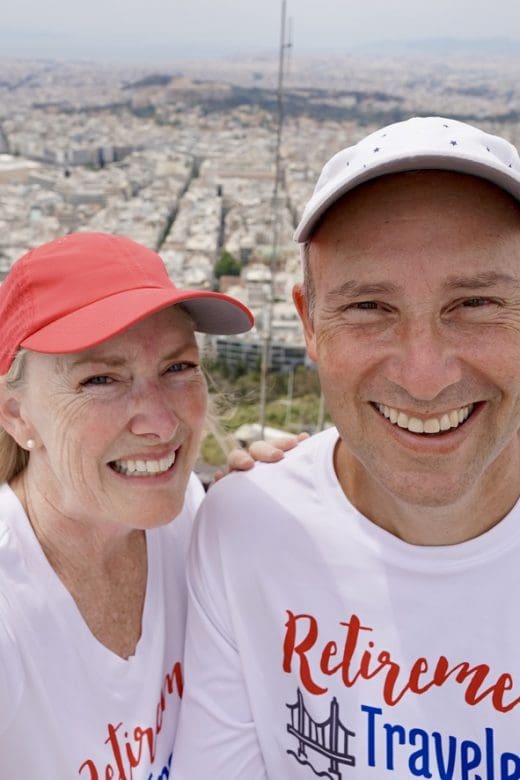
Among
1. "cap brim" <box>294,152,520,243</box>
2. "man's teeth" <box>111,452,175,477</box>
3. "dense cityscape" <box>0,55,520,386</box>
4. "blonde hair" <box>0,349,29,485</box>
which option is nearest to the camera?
"cap brim" <box>294,152,520,243</box>

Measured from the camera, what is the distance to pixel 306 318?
3.06 ft

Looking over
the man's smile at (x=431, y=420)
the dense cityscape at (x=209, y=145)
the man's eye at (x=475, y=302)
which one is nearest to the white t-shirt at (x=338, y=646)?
the man's smile at (x=431, y=420)

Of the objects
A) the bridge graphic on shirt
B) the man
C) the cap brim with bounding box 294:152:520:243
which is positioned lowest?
the bridge graphic on shirt

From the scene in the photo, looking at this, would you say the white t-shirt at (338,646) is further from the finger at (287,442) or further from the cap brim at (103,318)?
the cap brim at (103,318)

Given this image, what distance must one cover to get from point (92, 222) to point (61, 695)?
24204mm

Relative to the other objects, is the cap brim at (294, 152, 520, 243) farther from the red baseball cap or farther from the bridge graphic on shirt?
the bridge graphic on shirt

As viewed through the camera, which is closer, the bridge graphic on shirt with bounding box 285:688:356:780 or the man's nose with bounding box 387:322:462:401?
the man's nose with bounding box 387:322:462:401

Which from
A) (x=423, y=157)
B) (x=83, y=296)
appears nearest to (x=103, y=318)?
(x=83, y=296)

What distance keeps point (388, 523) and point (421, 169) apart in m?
0.40

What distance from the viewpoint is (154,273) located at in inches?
40.7

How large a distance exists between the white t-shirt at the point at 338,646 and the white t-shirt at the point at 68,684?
82mm

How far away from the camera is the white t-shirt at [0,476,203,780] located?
929mm

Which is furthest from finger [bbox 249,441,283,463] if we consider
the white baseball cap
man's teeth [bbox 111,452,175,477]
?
the white baseball cap

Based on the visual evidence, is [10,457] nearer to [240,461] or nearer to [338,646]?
[240,461]
